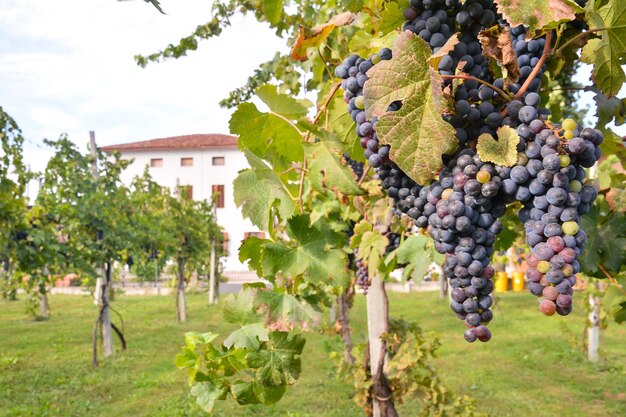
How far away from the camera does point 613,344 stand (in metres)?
10.4

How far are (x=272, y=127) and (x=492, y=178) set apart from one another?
0.72 metres

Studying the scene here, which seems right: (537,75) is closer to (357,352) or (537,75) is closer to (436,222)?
(436,222)

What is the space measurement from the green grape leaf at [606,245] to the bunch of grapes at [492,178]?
2.14 feet

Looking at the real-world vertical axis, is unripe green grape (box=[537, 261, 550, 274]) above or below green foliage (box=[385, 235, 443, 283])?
below

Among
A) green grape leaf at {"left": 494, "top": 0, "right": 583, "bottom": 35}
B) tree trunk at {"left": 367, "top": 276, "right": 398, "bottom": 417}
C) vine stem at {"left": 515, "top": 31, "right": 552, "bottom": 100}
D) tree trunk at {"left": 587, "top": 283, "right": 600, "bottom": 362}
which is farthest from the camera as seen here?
tree trunk at {"left": 587, "top": 283, "right": 600, "bottom": 362}

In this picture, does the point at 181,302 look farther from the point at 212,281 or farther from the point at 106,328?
the point at 106,328

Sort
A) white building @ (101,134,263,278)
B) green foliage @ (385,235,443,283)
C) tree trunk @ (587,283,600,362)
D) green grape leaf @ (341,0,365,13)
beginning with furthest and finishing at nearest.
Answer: white building @ (101,134,263,278) < tree trunk @ (587,283,600,362) < green foliage @ (385,235,443,283) < green grape leaf @ (341,0,365,13)

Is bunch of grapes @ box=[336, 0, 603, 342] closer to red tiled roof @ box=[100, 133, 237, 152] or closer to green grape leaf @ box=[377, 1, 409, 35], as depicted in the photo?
green grape leaf @ box=[377, 1, 409, 35]

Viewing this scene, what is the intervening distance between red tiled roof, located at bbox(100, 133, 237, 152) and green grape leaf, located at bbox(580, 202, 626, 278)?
32349mm

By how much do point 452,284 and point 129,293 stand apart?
22.8m

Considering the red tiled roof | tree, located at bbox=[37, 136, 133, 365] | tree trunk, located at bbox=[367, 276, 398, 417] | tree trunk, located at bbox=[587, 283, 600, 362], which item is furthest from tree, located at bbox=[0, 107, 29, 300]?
the red tiled roof

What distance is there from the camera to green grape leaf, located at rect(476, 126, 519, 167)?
928 mm


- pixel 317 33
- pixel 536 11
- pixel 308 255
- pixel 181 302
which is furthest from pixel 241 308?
pixel 181 302

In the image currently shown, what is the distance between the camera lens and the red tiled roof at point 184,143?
113 ft
